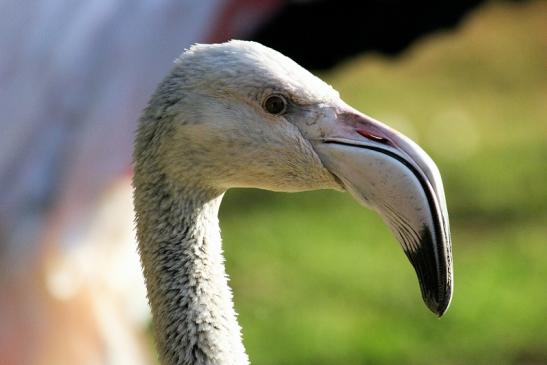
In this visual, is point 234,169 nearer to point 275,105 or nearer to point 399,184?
point 275,105

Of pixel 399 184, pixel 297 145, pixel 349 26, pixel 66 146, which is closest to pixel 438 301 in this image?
pixel 399 184

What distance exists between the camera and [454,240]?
497 cm

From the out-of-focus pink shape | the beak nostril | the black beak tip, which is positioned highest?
the out-of-focus pink shape

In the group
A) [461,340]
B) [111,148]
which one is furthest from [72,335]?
[461,340]

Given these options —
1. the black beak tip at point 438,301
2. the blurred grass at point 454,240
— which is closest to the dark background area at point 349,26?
the blurred grass at point 454,240

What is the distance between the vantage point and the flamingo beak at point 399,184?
6.23 feet

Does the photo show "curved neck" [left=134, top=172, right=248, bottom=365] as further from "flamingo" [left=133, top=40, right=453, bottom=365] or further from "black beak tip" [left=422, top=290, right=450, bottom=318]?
"black beak tip" [left=422, top=290, right=450, bottom=318]

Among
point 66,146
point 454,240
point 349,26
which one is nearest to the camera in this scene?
point 66,146

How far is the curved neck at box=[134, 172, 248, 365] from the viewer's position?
79.7 inches

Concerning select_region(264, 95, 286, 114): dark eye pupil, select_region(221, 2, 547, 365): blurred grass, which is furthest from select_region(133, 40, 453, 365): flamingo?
select_region(221, 2, 547, 365): blurred grass

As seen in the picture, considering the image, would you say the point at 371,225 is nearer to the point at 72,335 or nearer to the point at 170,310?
the point at 72,335

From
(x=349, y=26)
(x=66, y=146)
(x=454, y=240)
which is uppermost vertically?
(x=454, y=240)

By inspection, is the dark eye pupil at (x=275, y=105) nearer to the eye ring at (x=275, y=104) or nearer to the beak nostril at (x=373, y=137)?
the eye ring at (x=275, y=104)

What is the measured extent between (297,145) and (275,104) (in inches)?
2.9
